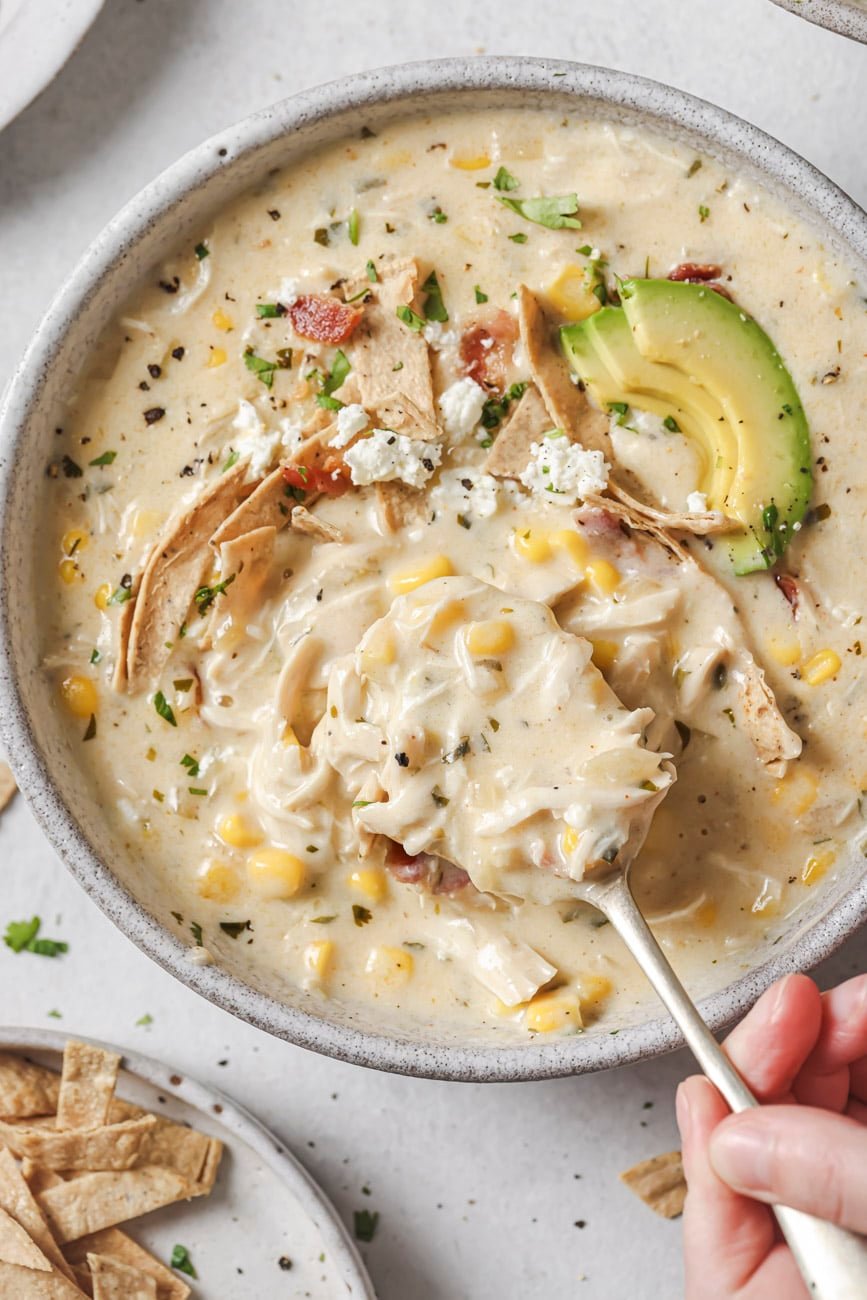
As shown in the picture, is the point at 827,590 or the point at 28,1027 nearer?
the point at 827,590

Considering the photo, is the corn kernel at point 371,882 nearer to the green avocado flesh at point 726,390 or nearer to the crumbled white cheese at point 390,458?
the crumbled white cheese at point 390,458

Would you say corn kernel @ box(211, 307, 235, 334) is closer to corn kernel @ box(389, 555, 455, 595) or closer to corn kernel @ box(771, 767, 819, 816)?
corn kernel @ box(389, 555, 455, 595)

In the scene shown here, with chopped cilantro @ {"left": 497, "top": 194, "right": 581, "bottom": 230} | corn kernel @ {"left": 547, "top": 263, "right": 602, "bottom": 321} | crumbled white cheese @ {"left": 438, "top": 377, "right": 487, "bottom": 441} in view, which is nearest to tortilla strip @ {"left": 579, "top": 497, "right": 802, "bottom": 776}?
crumbled white cheese @ {"left": 438, "top": 377, "right": 487, "bottom": 441}

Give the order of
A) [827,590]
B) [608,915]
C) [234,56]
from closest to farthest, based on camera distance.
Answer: [608,915] < [827,590] < [234,56]

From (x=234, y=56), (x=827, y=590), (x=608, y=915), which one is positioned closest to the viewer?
(x=608, y=915)

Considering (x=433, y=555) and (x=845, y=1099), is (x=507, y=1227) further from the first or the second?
(x=433, y=555)

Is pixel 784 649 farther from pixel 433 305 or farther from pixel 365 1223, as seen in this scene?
pixel 365 1223

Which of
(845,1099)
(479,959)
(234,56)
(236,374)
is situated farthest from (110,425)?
(845,1099)

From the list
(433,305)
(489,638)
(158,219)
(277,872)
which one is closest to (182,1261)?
(277,872)
